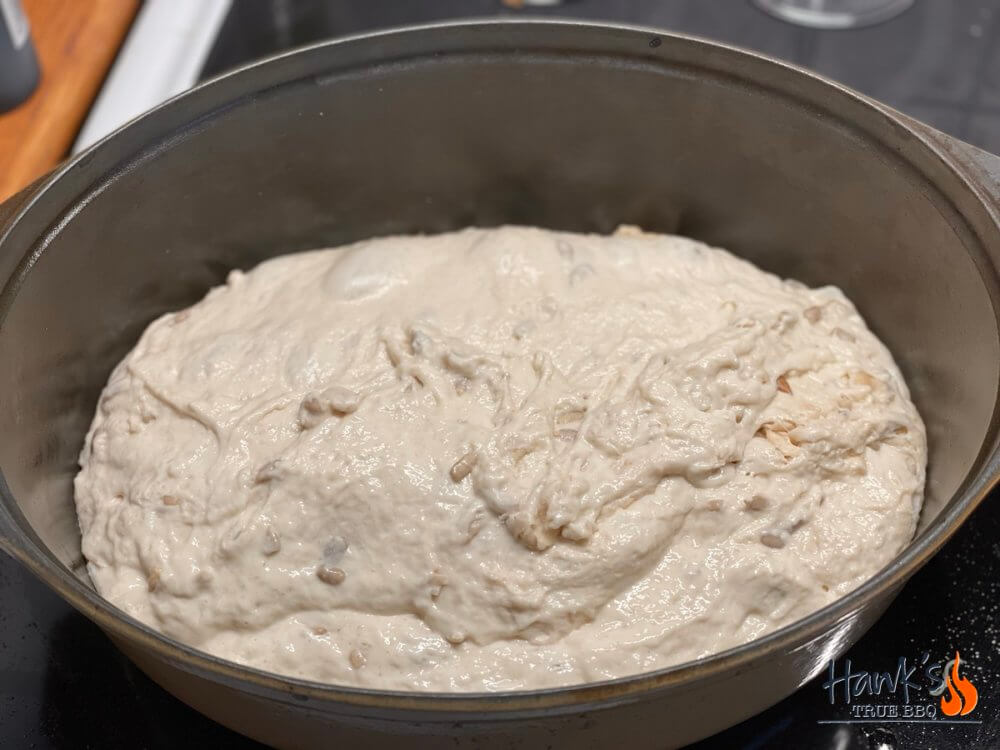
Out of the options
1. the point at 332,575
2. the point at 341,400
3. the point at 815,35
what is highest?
the point at 815,35

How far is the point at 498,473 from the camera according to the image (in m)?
1.08

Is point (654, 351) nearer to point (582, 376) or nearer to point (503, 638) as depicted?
point (582, 376)

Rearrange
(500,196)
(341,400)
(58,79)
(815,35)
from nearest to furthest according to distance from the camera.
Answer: (341,400) < (500,196) < (58,79) < (815,35)

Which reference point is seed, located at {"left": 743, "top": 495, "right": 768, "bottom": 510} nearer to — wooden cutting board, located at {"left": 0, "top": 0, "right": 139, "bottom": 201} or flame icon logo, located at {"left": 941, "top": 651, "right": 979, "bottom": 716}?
flame icon logo, located at {"left": 941, "top": 651, "right": 979, "bottom": 716}

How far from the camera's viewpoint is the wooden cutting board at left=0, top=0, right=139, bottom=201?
5.43 feet

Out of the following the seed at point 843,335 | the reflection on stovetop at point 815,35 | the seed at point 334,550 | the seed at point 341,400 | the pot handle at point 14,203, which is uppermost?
the reflection on stovetop at point 815,35

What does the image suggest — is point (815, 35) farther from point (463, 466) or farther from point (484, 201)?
point (463, 466)

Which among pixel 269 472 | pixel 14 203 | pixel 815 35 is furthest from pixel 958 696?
pixel 815 35

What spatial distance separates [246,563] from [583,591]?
37 cm

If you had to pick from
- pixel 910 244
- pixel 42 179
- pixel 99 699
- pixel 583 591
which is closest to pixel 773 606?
pixel 583 591

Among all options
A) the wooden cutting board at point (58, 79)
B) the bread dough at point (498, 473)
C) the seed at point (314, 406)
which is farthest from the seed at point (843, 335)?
the wooden cutting board at point (58, 79)

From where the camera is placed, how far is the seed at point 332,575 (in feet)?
3.42

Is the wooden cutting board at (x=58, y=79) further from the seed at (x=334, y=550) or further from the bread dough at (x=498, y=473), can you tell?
the seed at (x=334, y=550)

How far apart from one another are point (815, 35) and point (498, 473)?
1413 millimetres
